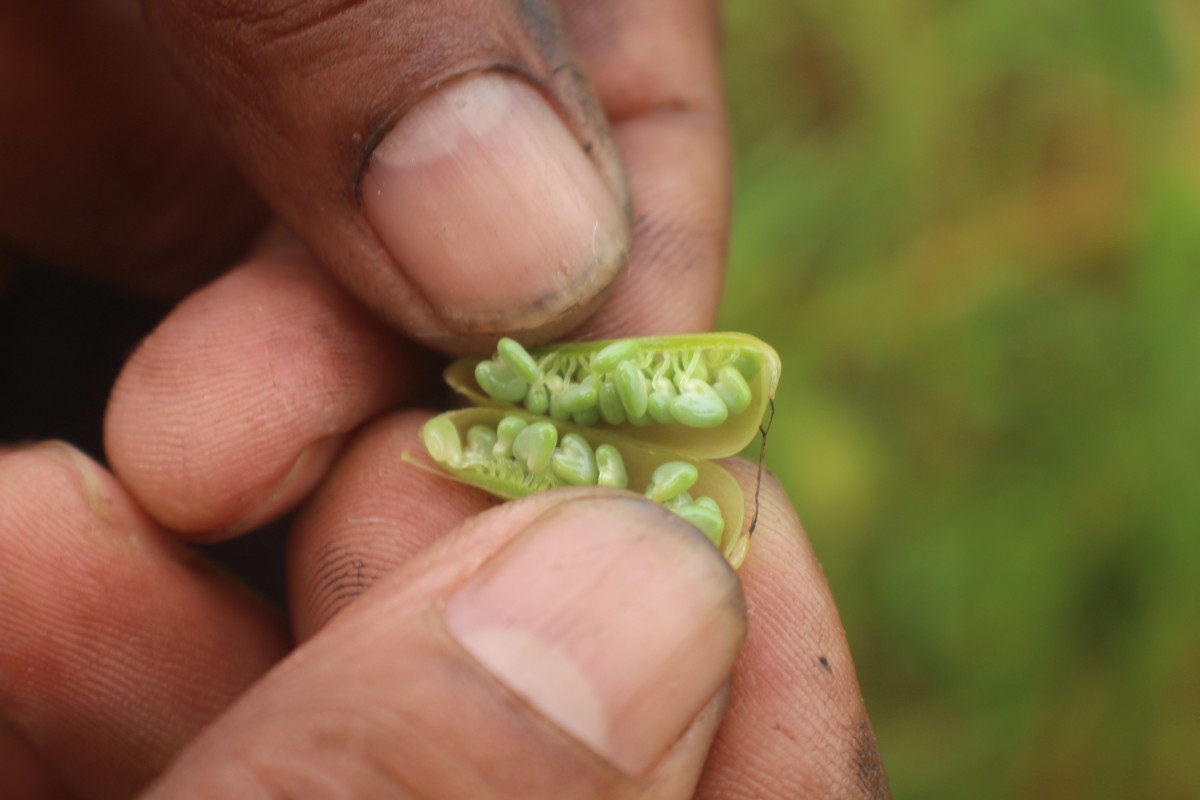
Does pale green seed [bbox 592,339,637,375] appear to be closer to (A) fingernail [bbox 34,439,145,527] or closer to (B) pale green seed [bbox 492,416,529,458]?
(B) pale green seed [bbox 492,416,529,458]

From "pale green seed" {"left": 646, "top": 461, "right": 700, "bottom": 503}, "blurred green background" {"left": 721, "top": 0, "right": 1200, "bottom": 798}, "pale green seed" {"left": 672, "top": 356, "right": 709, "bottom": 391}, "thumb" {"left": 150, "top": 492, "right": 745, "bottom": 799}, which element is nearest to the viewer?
"thumb" {"left": 150, "top": 492, "right": 745, "bottom": 799}

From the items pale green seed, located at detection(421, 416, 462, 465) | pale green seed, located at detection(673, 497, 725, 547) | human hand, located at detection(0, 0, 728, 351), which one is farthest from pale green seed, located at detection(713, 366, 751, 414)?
pale green seed, located at detection(421, 416, 462, 465)

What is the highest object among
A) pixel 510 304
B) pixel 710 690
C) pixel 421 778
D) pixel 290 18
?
pixel 290 18

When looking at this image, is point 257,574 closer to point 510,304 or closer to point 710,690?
point 510,304

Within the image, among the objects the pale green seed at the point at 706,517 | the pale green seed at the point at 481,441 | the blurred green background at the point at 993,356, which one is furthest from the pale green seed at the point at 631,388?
the blurred green background at the point at 993,356

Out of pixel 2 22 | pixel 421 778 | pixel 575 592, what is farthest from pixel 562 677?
pixel 2 22

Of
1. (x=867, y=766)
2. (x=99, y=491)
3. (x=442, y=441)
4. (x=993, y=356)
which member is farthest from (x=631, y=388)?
(x=993, y=356)

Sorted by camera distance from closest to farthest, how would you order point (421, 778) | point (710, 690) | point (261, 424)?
point (421, 778), point (710, 690), point (261, 424)

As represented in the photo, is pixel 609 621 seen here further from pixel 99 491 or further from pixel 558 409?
pixel 99 491
